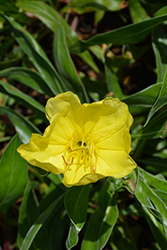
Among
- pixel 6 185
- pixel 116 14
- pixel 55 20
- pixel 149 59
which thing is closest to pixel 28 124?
pixel 6 185

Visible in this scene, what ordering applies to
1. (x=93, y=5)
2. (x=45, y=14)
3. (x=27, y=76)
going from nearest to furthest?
(x=27, y=76) < (x=45, y=14) < (x=93, y=5)

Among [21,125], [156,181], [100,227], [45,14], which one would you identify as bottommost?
[100,227]

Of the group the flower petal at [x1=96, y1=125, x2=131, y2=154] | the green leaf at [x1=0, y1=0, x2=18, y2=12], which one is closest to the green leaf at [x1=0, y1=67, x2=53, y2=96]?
the green leaf at [x1=0, y1=0, x2=18, y2=12]

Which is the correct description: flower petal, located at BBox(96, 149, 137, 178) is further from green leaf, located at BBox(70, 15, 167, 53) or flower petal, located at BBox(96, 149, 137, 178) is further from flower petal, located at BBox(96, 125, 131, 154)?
green leaf, located at BBox(70, 15, 167, 53)

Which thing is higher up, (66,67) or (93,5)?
(93,5)

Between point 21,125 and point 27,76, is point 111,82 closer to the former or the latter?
point 27,76

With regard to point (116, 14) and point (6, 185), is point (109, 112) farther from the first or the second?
point (116, 14)

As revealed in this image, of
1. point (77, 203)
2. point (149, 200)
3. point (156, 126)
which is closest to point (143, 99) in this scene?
point (156, 126)

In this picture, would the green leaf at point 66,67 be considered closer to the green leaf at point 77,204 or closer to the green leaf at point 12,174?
the green leaf at point 12,174
